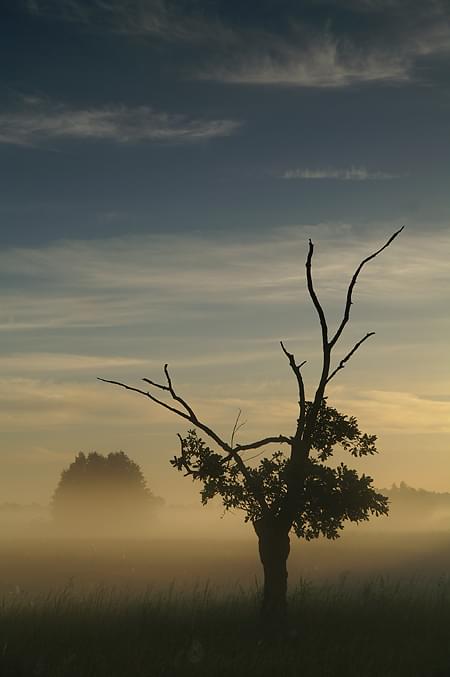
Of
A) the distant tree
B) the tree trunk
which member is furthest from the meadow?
the distant tree

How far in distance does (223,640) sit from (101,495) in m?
107

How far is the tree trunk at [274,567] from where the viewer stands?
54.8ft

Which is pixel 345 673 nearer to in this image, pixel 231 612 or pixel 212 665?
pixel 212 665

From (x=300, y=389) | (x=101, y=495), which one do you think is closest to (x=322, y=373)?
(x=300, y=389)

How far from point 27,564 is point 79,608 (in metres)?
43.7

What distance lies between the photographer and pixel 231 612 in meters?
17.8

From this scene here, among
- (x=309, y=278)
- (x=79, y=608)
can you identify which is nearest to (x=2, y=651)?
(x=79, y=608)

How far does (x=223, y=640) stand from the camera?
49.8ft

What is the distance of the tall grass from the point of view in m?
13.1

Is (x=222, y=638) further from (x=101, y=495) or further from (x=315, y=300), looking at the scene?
(x=101, y=495)

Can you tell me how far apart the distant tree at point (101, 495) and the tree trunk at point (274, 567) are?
340ft

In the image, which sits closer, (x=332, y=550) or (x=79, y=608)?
(x=79, y=608)

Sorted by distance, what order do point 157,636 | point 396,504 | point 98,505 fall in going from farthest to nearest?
point 396,504 → point 98,505 → point 157,636

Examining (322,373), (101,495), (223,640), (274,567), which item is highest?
(101,495)
